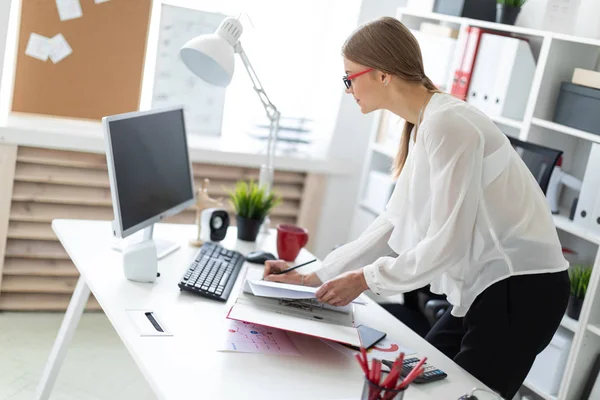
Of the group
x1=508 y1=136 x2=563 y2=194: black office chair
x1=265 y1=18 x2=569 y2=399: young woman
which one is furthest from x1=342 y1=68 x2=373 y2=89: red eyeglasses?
x1=508 y1=136 x2=563 y2=194: black office chair

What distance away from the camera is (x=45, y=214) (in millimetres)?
3342

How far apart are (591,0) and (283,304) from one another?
1974 mm

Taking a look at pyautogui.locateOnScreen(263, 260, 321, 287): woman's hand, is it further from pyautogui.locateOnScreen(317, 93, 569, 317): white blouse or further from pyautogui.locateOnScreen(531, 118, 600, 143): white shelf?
pyautogui.locateOnScreen(531, 118, 600, 143): white shelf

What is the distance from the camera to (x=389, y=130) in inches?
146

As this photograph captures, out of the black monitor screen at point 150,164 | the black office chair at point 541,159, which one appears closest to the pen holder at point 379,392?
the black monitor screen at point 150,164

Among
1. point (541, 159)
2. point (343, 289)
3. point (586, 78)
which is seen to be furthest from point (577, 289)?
point (343, 289)

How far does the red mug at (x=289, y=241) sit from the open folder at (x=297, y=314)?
423 millimetres

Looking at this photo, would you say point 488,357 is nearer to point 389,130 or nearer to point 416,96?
point 416,96

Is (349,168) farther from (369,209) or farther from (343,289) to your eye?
(343,289)

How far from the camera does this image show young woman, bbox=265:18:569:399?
1.75 metres

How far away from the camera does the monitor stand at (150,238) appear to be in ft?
7.40

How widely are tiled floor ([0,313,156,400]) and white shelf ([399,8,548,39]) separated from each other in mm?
2037

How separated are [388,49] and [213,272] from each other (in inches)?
31.9

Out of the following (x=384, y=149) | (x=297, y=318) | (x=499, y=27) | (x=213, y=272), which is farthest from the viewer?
(x=384, y=149)
